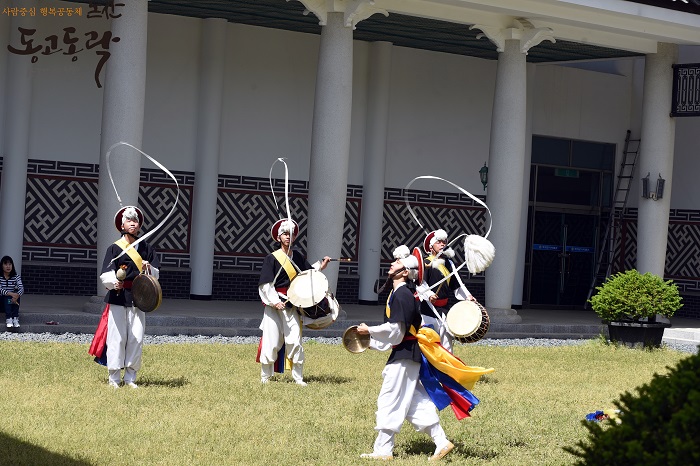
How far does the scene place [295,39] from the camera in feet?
61.0

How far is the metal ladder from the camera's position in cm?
2147

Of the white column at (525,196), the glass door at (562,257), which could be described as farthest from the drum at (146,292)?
the glass door at (562,257)

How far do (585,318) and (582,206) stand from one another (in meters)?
3.02

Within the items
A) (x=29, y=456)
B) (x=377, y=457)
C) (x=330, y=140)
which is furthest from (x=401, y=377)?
(x=330, y=140)

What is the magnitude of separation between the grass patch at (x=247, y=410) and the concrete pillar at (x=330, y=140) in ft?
7.57

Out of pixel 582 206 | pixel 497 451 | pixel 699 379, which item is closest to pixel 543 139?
pixel 582 206

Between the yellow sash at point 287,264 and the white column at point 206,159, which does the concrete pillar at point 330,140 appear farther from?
the yellow sash at point 287,264

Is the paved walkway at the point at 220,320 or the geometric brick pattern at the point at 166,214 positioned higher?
the geometric brick pattern at the point at 166,214

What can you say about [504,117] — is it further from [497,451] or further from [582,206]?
[497,451]

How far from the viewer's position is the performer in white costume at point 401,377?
299 inches

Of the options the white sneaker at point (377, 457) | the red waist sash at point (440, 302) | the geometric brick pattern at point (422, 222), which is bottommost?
the white sneaker at point (377, 457)

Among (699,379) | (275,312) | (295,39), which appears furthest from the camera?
(295,39)

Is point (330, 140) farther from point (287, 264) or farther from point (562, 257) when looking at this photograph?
point (562, 257)

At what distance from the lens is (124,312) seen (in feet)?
33.4
